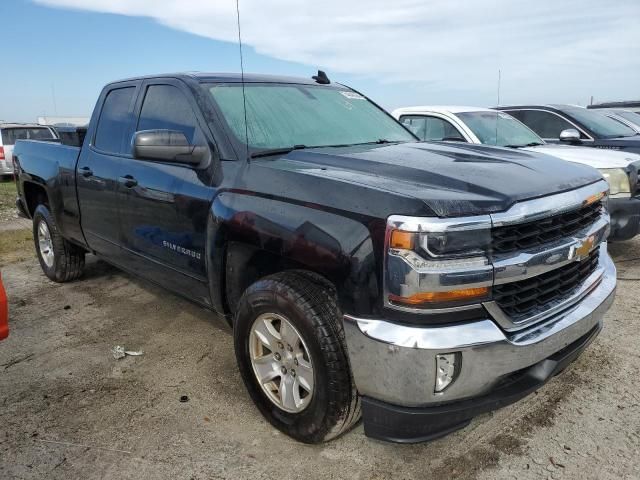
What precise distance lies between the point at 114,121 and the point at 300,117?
5.41ft

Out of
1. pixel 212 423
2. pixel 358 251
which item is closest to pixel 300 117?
pixel 358 251

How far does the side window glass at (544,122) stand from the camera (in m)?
7.70

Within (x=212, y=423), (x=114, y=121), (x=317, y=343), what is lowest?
(x=212, y=423)

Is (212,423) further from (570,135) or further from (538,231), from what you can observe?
(570,135)

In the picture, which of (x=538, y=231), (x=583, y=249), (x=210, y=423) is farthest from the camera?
(x=210, y=423)

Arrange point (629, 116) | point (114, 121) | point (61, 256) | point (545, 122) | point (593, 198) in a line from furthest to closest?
1. point (629, 116)
2. point (545, 122)
3. point (61, 256)
4. point (114, 121)
5. point (593, 198)

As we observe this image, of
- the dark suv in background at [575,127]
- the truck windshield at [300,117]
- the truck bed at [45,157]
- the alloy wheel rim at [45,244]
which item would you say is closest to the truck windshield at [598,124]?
the dark suv in background at [575,127]

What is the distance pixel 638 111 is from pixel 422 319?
41.2 feet

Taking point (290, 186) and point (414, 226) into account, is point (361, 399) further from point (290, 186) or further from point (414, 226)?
point (290, 186)

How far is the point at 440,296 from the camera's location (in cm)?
205

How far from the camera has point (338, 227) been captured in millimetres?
2240

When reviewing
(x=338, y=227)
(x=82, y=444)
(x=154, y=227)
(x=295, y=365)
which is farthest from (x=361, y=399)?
(x=154, y=227)

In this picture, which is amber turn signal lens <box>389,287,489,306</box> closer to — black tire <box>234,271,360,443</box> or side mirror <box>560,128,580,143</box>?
black tire <box>234,271,360,443</box>

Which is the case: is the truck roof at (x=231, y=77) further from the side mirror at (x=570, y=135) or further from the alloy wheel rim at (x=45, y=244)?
the side mirror at (x=570, y=135)
